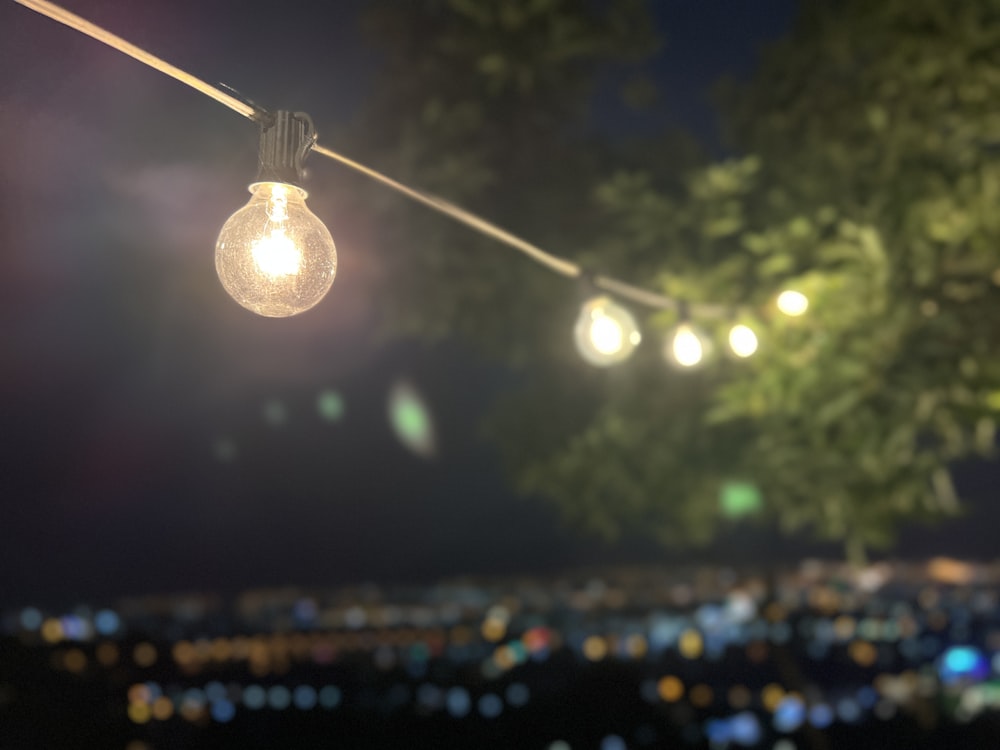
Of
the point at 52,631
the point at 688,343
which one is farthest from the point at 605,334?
the point at 52,631

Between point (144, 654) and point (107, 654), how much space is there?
22.9 feet

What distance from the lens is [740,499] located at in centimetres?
957

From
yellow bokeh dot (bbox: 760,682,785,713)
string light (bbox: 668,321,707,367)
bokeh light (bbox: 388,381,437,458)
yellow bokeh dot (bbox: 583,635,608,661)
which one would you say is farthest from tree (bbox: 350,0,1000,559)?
yellow bokeh dot (bbox: 583,635,608,661)

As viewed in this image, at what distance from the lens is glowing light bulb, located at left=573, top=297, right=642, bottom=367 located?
4.87 m

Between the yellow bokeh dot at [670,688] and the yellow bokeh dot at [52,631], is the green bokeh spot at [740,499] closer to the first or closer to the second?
the yellow bokeh dot at [670,688]

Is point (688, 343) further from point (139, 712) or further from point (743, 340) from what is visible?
point (139, 712)

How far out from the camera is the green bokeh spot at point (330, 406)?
316ft

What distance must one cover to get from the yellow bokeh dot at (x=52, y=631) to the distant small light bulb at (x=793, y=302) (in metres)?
167

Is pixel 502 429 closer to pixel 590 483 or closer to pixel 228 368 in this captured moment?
pixel 590 483

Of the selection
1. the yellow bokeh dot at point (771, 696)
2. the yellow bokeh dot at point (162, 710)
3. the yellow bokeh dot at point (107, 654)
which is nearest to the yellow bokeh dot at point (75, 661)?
the yellow bokeh dot at point (107, 654)

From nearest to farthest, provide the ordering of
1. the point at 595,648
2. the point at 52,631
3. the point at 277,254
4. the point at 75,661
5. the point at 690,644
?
the point at 277,254
the point at 75,661
the point at 595,648
the point at 52,631
the point at 690,644

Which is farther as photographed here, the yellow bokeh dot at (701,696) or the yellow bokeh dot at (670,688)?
the yellow bokeh dot at (701,696)

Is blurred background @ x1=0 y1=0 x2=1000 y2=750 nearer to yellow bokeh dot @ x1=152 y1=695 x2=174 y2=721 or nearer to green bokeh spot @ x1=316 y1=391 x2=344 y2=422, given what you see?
green bokeh spot @ x1=316 y1=391 x2=344 y2=422

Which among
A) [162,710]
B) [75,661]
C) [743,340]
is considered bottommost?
[743,340]
